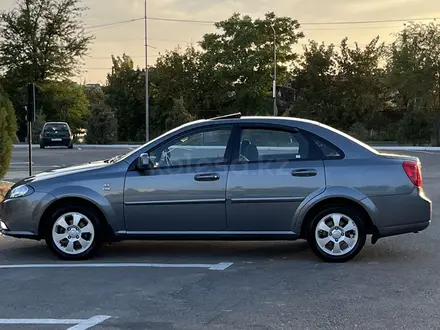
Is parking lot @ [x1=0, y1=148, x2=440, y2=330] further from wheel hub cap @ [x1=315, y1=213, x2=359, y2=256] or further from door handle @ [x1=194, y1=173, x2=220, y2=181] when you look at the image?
door handle @ [x1=194, y1=173, x2=220, y2=181]

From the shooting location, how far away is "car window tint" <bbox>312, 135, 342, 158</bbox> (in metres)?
7.24

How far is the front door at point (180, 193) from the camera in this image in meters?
7.19

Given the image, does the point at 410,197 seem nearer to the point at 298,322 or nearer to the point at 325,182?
the point at 325,182

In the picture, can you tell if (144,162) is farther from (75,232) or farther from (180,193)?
(75,232)

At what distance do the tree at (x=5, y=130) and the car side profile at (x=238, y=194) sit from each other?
579 centimetres

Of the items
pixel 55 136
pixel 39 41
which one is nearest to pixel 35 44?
pixel 39 41

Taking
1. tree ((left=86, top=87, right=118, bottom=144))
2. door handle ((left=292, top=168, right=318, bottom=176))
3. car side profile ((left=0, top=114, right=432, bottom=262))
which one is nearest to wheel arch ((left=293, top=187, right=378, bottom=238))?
car side profile ((left=0, top=114, right=432, bottom=262))

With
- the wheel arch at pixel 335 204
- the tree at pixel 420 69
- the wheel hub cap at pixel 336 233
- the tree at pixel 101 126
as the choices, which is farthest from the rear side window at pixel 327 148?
the tree at pixel 101 126

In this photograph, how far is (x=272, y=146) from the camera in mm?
7406

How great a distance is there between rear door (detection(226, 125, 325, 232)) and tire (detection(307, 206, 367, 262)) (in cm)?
30

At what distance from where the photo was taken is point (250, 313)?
530 centimetres

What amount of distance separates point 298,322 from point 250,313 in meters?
0.44

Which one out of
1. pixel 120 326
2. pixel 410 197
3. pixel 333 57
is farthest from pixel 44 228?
pixel 333 57

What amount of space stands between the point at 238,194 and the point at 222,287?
1.30 m
